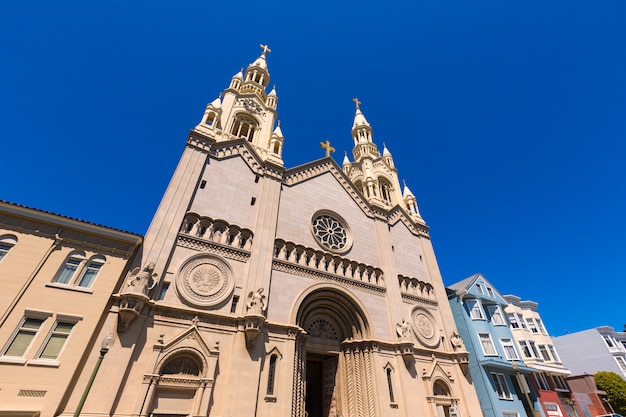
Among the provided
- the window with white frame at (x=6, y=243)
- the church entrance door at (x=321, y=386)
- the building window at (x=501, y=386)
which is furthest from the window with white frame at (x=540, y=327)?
the window with white frame at (x=6, y=243)

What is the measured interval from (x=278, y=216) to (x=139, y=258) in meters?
10.1

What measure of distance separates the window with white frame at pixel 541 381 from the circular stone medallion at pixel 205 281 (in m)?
33.0

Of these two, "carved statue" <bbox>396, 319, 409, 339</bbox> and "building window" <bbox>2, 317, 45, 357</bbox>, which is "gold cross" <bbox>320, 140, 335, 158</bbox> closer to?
"carved statue" <bbox>396, 319, 409, 339</bbox>

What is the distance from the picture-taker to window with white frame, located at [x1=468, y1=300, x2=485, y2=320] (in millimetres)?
28234

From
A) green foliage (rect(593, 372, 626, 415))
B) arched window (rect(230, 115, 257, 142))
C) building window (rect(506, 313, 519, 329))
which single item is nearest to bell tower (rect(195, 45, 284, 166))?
arched window (rect(230, 115, 257, 142))

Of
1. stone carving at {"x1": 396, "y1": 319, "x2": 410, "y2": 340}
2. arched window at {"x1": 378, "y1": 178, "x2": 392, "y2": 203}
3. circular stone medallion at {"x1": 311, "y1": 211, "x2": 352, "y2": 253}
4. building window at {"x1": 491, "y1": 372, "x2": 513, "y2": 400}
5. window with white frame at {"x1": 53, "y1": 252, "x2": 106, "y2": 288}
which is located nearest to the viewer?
window with white frame at {"x1": 53, "y1": 252, "x2": 106, "y2": 288}

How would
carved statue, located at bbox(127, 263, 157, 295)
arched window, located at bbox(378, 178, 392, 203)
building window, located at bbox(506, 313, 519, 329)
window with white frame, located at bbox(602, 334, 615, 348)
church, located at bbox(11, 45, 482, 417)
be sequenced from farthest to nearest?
window with white frame, located at bbox(602, 334, 615, 348) → arched window, located at bbox(378, 178, 392, 203) → building window, located at bbox(506, 313, 519, 329) → carved statue, located at bbox(127, 263, 157, 295) → church, located at bbox(11, 45, 482, 417)

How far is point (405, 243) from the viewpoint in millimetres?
30094

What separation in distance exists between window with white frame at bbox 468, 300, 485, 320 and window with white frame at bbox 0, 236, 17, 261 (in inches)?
1364

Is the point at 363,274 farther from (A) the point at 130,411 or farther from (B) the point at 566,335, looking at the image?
(B) the point at 566,335

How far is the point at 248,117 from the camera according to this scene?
30.2 meters

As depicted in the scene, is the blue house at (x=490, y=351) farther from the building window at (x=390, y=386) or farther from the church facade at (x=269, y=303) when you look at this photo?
the building window at (x=390, y=386)

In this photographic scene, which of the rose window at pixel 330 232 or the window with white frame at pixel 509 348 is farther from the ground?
the rose window at pixel 330 232

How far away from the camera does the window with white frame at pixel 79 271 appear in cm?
1286
